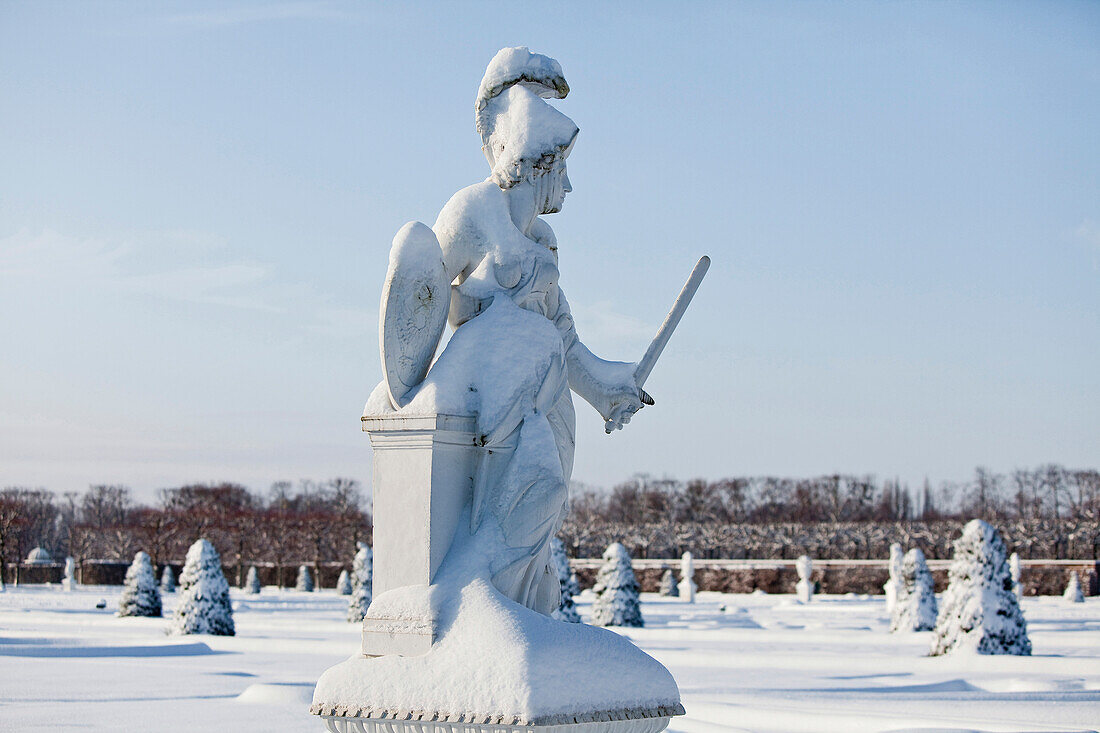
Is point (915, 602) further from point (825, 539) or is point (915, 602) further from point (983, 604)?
point (825, 539)

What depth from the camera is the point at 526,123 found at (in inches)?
159

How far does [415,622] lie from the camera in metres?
3.55

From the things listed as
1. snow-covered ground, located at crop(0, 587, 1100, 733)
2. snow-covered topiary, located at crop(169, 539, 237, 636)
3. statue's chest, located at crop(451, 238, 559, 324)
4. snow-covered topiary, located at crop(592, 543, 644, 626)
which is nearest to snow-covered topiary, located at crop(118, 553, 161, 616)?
snow-covered ground, located at crop(0, 587, 1100, 733)

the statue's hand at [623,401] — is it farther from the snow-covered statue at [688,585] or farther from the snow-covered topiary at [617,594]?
the snow-covered statue at [688,585]

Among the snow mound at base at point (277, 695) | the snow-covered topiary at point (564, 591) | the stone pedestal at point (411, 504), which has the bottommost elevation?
the snow mound at base at point (277, 695)

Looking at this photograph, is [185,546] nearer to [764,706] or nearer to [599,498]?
[599,498]

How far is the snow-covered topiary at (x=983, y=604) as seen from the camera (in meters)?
12.1

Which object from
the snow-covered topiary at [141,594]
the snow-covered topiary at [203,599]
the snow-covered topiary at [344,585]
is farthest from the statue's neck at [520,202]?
the snow-covered topiary at [344,585]

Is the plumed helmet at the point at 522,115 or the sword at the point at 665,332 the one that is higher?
the plumed helmet at the point at 522,115

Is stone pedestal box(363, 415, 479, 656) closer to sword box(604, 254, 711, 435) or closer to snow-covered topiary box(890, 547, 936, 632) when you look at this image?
sword box(604, 254, 711, 435)

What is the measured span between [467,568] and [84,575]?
3775 cm

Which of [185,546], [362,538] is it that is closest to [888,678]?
[362,538]

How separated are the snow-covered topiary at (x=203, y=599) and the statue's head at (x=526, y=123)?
1170 centimetres

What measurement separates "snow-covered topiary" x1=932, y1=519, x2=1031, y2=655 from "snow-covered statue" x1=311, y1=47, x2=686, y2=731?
366 inches
